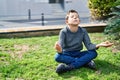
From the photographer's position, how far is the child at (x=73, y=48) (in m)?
5.40

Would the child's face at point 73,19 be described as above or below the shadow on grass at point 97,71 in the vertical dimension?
above

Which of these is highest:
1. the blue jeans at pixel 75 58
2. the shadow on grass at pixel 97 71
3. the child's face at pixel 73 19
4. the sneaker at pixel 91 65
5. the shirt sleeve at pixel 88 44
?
the child's face at pixel 73 19

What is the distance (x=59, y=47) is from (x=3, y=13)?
23.1m

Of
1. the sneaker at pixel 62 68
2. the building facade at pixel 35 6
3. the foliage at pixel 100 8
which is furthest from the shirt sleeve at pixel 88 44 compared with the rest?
the building facade at pixel 35 6

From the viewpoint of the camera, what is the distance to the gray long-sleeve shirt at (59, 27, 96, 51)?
18.1 feet

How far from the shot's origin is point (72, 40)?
220 inches

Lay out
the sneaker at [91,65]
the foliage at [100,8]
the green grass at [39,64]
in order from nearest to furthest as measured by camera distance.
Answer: the green grass at [39,64], the sneaker at [91,65], the foliage at [100,8]

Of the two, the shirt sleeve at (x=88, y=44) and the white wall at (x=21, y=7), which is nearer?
the shirt sleeve at (x=88, y=44)

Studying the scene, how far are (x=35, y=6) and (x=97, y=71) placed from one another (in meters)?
23.4

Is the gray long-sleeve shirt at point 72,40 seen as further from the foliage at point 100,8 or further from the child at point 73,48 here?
the foliage at point 100,8

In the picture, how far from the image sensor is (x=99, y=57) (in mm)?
6176

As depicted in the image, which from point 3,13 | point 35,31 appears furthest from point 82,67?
point 3,13

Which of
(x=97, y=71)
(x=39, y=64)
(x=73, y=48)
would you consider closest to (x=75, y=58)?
(x=73, y=48)

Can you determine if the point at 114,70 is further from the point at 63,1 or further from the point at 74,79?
the point at 63,1
